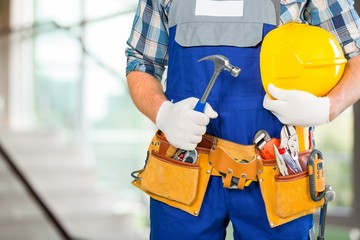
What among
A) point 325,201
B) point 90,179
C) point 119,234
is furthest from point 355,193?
point 90,179

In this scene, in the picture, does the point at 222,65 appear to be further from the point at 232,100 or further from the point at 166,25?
the point at 166,25

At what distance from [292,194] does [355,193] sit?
215 cm

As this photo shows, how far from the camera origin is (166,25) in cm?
150

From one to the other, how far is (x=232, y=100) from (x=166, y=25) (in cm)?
26

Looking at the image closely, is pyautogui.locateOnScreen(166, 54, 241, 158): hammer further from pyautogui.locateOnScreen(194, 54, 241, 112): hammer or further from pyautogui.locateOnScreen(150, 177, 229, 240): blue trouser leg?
pyautogui.locateOnScreen(150, 177, 229, 240): blue trouser leg

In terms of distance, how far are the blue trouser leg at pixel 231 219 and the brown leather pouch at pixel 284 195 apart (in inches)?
1.0

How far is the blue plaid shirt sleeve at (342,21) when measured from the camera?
1.38 meters

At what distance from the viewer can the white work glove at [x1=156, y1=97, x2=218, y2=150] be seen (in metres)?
1.29

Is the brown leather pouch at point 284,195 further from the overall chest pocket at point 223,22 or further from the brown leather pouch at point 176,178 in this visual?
the overall chest pocket at point 223,22

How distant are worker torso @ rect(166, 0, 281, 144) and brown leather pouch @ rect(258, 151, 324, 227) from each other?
0.26 ft

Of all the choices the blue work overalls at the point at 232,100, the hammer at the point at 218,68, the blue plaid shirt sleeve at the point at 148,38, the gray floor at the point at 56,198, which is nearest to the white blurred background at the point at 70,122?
the gray floor at the point at 56,198

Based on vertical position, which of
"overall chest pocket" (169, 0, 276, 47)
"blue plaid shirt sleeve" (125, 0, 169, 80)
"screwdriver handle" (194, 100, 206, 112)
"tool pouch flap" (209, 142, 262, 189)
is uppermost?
"overall chest pocket" (169, 0, 276, 47)

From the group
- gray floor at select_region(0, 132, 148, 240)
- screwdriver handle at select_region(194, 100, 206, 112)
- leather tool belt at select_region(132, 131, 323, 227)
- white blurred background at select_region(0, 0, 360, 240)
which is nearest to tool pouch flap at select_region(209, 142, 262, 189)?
leather tool belt at select_region(132, 131, 323, 227)

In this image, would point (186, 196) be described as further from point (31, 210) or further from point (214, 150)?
point (31, 210)
